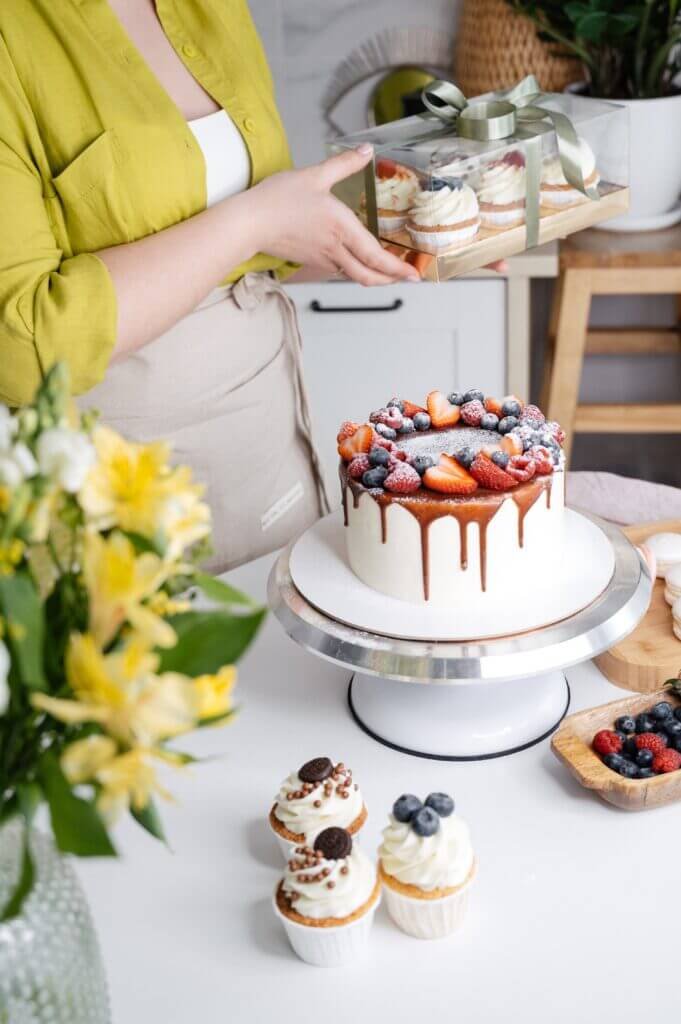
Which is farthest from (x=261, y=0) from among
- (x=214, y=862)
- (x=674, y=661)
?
(x=214, y=862)

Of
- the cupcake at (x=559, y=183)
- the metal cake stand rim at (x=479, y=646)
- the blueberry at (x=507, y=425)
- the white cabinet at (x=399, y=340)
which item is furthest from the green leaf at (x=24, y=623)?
the white cabinet at (x=399, y=340)

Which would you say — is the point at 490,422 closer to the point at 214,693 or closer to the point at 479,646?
the point at 479,646

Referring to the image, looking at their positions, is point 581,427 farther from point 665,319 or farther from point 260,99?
point 260,99

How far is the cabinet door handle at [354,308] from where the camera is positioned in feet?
8.21

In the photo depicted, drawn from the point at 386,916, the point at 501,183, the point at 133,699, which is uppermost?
the point at 133,699

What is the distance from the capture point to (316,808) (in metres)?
0.99

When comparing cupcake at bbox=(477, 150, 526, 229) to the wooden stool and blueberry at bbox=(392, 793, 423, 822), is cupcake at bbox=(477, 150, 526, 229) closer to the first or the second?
the wooden stool

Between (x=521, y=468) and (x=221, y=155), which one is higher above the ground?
(x=221, y=155)

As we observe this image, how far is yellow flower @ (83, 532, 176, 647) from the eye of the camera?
1.84 feet

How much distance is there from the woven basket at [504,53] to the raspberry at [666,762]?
5.93ft

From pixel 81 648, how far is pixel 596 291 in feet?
6.76

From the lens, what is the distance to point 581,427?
264 centimetres

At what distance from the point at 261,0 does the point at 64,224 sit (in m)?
1.45

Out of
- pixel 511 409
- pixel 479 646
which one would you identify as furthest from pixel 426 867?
pixel 511 409
